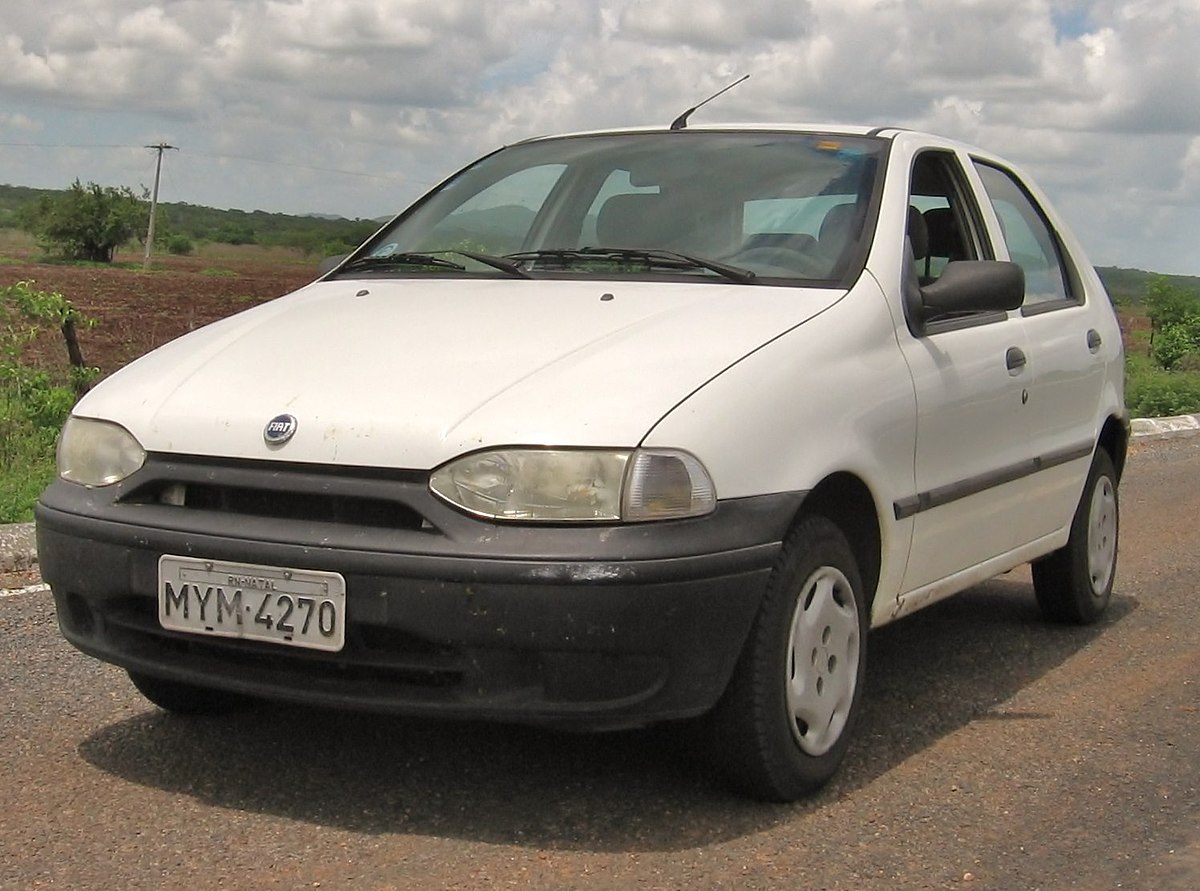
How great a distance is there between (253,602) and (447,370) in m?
0.65

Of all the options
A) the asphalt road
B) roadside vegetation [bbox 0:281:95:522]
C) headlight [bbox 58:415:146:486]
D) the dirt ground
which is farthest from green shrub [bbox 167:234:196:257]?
headlight [bbox 58:415:146:486]

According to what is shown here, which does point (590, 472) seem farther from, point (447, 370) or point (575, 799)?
point (575, 799)

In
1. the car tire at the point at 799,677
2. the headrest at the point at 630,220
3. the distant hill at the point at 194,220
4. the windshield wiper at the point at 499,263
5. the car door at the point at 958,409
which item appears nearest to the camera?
the car tire at the point at 799,677

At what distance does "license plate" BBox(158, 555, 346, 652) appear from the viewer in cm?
335

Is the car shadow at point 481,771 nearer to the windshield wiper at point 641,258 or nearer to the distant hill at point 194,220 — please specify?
the windshield wiper at point 641,258

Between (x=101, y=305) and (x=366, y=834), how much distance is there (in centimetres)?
3557

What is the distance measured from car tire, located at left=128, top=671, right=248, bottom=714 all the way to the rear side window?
8.92 feet

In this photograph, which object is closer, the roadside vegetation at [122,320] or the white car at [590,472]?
the white car at [590,472]

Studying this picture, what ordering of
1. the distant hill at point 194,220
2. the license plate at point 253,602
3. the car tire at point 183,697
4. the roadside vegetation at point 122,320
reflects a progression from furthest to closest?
the distant hill at point 194,220, the roadside vegetation at point 122,320, the car tire at point 183,697, the license plate at point 253,602

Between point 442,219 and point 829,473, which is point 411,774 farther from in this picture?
point 442,219

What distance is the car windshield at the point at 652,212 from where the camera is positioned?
172 inches

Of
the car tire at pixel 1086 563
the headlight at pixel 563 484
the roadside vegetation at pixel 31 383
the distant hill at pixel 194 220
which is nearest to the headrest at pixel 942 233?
the car tire at pixel 1086 563

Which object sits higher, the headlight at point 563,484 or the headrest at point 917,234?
the headrest at point 917,234

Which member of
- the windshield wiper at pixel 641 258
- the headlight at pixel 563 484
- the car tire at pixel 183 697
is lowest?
the car tire at pixel 183 697
